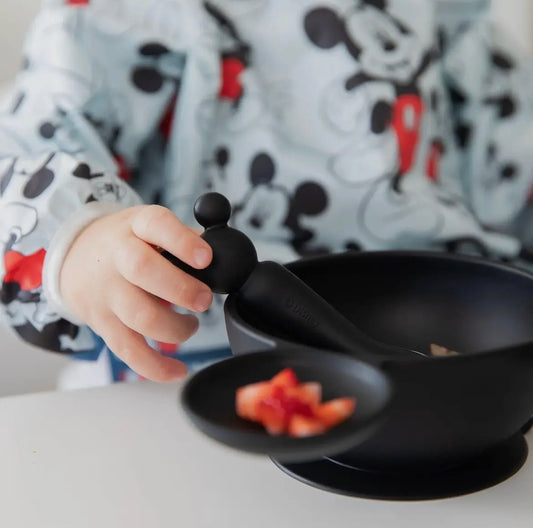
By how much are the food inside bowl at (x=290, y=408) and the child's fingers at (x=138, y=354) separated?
0.18m

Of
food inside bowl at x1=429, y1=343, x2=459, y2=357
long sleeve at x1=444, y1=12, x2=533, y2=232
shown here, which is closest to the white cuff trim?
food inside bowl at x1=429, y1=343, x2=459, y2=357

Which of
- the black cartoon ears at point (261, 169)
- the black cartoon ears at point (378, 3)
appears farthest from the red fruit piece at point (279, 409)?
the black cartoon ears at point (378, 3)

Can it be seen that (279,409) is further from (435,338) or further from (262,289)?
(435,338)

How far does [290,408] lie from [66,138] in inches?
15.2

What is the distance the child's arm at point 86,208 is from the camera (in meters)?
0.53

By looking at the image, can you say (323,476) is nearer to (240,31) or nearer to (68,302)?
(68,302)

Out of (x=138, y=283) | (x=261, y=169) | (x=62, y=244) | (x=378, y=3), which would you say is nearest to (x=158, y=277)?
(x=138, y=283)

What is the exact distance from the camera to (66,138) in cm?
67

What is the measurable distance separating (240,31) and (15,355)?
15.8 inches

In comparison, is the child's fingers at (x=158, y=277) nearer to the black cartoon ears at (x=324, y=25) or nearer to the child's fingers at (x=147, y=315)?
the child's fingers at (x=147, y=315)

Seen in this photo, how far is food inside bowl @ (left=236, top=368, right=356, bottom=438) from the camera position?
352 millimetres

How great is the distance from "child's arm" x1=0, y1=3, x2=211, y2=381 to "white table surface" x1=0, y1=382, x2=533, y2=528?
5 centimetres

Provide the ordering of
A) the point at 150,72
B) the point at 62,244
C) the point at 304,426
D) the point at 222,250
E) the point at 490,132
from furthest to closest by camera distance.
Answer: the point at 490,132
the point at 150,72
the point at 62,244
the point at 222,250
the point at 304,426

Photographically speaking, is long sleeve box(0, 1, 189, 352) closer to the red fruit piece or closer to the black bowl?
the black bowl
